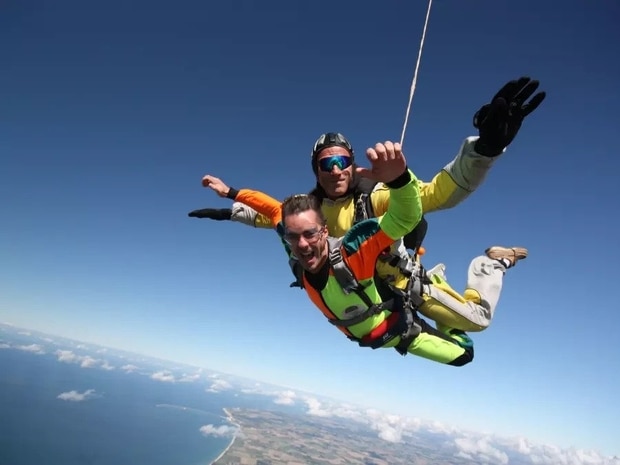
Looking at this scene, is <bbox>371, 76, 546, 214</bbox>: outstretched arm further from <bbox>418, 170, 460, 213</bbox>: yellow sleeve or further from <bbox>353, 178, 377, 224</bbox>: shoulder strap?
<bbox>353, 178, 377, 224</bbox>: shoulder strap

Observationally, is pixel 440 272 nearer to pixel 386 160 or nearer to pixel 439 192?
pixel 439 192

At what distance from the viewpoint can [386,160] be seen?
144 cm

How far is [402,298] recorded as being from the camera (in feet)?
9.19

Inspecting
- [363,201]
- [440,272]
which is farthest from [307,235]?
[440,272]

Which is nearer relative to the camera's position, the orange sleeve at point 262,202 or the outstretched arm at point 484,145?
the outstretched arm at point 484,145

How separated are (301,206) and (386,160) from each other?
1.05 m

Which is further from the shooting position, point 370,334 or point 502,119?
point 370,334

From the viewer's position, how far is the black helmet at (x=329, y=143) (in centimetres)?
261

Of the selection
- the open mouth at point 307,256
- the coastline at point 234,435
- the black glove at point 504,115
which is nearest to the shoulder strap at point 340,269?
the open mouth at point 307,256

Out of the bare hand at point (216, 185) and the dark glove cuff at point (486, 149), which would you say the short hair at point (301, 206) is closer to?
the bare hand at point (216, 185)

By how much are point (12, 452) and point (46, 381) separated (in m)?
115

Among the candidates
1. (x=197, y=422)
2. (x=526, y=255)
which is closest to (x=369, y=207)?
(x=526, y=255)

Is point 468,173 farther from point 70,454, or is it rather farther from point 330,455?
point 330,455

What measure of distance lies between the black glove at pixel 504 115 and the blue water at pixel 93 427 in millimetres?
91755
